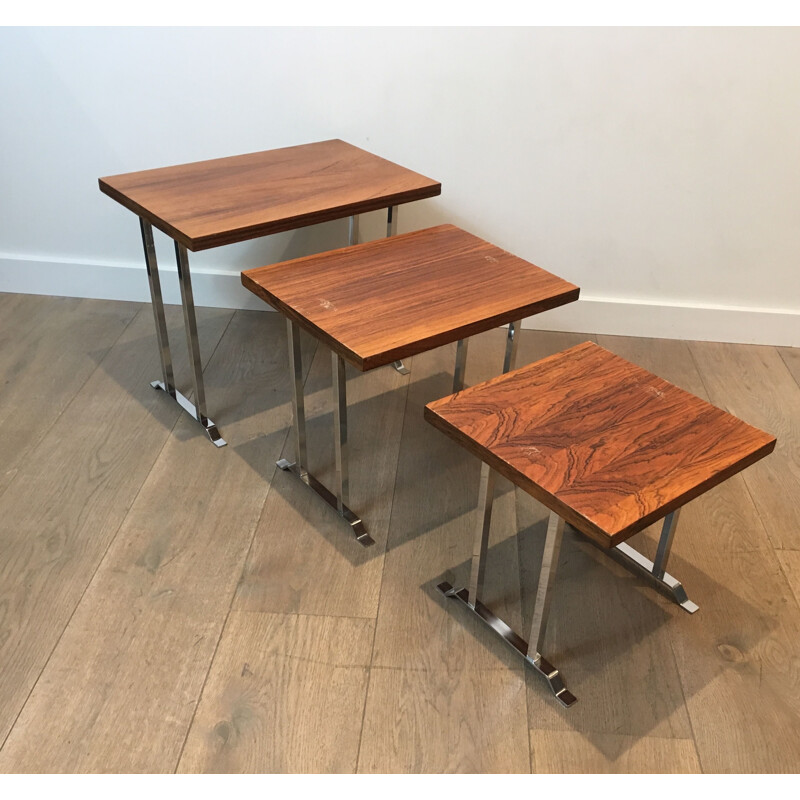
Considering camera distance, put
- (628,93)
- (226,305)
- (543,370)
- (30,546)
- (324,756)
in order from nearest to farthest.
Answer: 1. (324,756)
2. (543,370)
3. (30,546)
4. (628,93)
5. (226,305)

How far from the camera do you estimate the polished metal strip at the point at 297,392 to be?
1.69 metres

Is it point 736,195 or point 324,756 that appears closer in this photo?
point 324,756

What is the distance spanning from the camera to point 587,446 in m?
1.33

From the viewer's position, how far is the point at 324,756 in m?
1.33

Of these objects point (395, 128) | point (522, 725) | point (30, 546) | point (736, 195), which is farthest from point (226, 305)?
point (522, 725)

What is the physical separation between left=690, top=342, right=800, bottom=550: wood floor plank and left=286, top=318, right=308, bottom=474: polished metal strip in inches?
39.7

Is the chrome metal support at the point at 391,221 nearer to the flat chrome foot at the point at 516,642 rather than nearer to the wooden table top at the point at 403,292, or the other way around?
the wooden table top at the point at 403,292

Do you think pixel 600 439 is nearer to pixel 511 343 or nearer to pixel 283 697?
pixel 511 343

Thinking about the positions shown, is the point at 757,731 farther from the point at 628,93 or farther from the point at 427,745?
the point at 628,93

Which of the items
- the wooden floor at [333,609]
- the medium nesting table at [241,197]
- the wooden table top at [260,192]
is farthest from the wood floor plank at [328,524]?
the wooden table top at [260,192]

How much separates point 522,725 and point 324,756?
1.05 feet

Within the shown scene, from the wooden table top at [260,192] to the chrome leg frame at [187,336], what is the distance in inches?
4.1

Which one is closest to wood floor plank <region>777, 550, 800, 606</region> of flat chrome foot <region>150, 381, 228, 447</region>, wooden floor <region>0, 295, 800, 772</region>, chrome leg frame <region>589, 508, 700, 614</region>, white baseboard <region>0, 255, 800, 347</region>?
wooden floor <region>0, 295, 800, 772</region>

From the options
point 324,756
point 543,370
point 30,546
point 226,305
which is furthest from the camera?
point 226,305
